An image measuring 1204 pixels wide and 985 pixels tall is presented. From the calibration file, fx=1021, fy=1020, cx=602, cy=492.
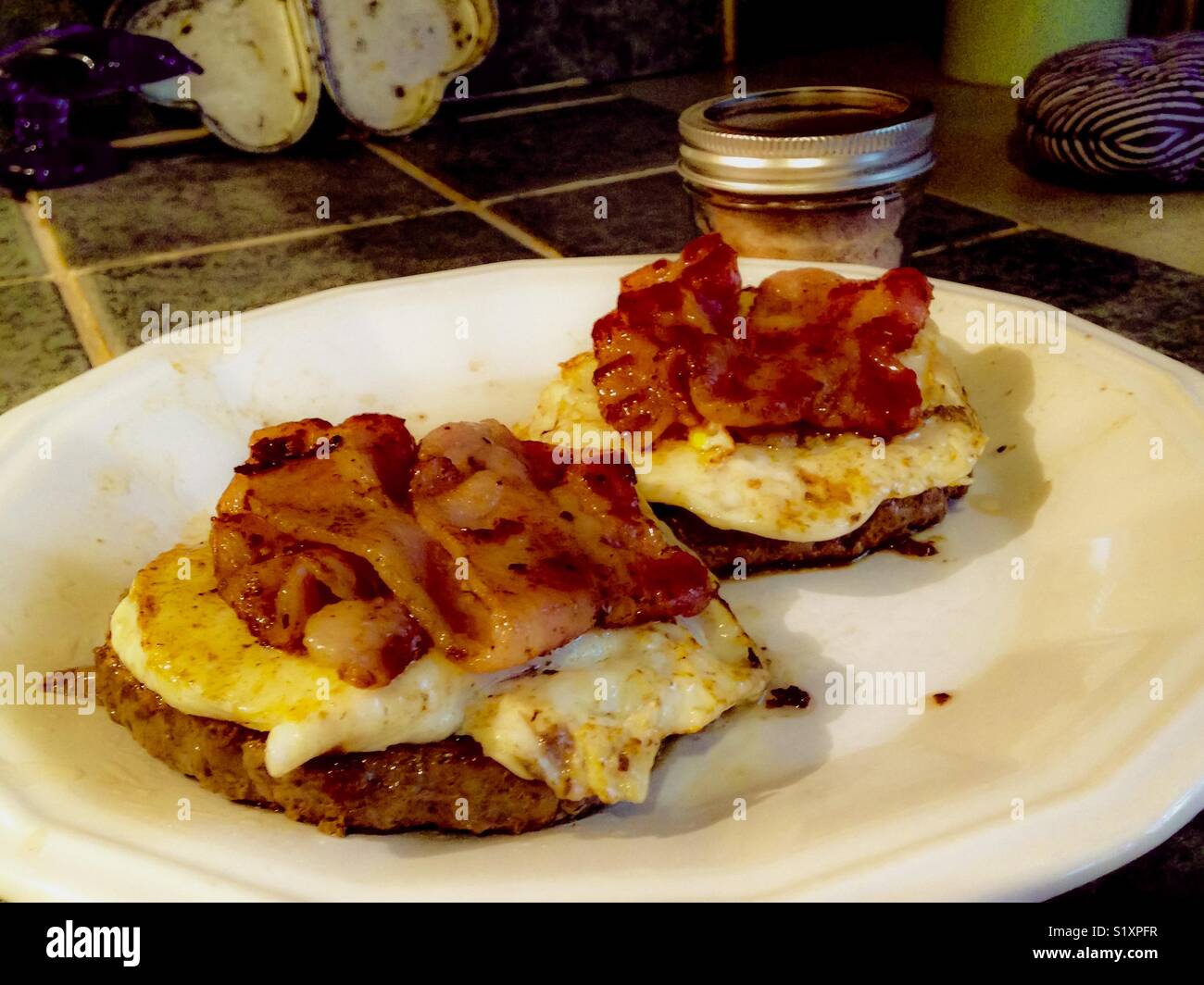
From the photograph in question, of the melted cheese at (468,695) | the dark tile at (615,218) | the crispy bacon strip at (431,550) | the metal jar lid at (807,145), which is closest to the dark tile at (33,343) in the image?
the crispy bacon strip at (431,550)

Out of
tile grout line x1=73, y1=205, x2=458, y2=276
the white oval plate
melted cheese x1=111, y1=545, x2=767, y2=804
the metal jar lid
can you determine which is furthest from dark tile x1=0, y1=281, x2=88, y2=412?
the metal jar lid

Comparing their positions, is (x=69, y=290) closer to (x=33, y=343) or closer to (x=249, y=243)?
(x=33, y=343)

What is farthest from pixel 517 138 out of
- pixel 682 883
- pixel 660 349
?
pixel 682 883

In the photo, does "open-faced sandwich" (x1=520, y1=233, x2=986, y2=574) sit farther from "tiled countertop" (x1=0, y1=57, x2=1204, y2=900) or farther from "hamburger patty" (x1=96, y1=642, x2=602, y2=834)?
"tiled countertop" (x1=0, y1=57, x2=1204, y2=900)

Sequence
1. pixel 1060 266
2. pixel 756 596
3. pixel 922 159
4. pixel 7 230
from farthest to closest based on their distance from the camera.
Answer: pixel 7 230 < pixel 1060 266 < pixel 922 159 < pixel 756 596

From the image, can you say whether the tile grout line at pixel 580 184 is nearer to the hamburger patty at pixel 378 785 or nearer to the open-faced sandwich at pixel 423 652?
the open-faced sandwich at pixel 423 652

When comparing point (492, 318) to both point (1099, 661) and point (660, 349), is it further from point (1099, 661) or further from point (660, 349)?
point (1099, 661)
